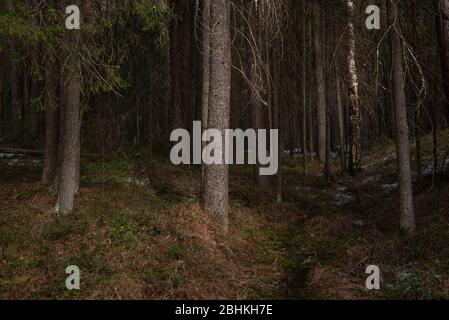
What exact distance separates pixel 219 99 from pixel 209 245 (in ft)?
10.0

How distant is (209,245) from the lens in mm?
7484

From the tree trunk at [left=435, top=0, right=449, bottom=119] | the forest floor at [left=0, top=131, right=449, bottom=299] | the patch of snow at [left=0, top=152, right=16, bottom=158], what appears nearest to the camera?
the forest floor at [left=0, top=131, right=449, bottom=299]

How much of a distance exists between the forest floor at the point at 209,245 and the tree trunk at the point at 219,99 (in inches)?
15.1

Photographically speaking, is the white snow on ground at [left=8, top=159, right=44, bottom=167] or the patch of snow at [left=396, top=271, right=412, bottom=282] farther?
the white snow on ground at [left=8, top=159, right=44, bottom=167]

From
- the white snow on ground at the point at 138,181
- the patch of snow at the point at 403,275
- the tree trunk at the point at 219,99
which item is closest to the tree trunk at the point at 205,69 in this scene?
the tree trunk at the point at 219,99

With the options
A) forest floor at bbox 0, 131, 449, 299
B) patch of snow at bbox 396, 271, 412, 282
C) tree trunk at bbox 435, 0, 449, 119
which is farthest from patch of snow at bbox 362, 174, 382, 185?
patch of snow at bbox 396, 271, 412, 282

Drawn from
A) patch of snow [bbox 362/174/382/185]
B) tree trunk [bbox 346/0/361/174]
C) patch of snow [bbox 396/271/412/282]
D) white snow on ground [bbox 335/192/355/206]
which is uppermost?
tree trunk [bbox 346/0/361/174]

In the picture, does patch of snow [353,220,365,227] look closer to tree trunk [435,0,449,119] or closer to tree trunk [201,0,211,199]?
tree trunk [435,0,449,119]

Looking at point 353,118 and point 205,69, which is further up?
point 205,69

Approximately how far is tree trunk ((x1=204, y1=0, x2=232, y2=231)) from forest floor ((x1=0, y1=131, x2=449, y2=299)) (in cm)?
38

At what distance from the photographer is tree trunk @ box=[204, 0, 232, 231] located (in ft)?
27.8

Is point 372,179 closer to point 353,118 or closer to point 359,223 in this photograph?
point 353,118

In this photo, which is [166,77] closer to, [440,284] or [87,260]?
[87,260]

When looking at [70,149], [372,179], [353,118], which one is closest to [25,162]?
[70,149]
